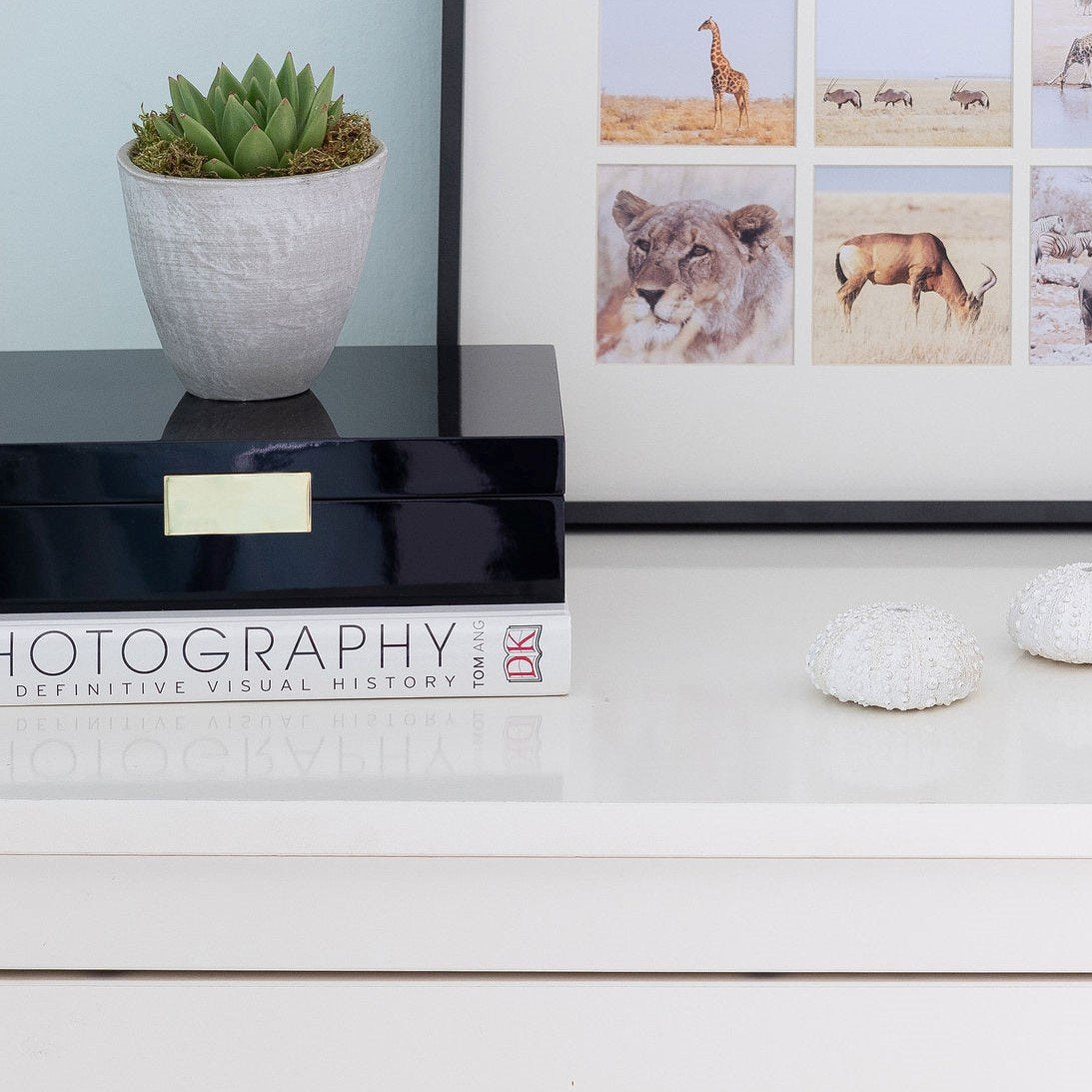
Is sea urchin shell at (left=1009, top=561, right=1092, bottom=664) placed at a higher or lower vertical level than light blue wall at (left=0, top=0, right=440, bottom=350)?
A: lower

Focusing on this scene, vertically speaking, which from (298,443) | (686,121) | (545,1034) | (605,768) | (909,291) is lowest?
(545,1034)

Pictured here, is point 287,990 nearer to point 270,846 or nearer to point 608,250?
point 270,846

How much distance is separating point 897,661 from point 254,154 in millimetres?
368

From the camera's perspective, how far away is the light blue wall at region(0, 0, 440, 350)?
0.81 metres

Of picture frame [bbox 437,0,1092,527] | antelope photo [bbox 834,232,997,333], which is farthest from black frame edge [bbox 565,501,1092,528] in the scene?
antelope photo [bbox 834,232,997,333]

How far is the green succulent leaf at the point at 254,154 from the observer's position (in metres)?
0.56

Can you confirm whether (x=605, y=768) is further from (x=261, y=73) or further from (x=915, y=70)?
(x=915, y=70)

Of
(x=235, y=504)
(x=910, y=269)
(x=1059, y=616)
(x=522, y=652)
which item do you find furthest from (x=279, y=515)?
(x=910, y=269)

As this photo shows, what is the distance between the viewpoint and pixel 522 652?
21.0 inches

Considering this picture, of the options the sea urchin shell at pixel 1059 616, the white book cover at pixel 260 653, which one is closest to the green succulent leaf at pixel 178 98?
the white book cover at pixel 260 653

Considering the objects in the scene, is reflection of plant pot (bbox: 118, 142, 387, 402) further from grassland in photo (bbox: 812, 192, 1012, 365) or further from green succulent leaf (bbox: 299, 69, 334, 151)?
grassland in photo (bbox: 812, 192, 1012, 365)

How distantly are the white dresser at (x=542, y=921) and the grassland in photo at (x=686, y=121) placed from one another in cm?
44

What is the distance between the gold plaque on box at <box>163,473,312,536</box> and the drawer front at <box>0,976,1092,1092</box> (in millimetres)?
185

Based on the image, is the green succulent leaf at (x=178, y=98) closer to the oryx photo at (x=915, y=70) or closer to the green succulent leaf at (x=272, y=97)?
the green succulent leaf at (x=272, y=97)
